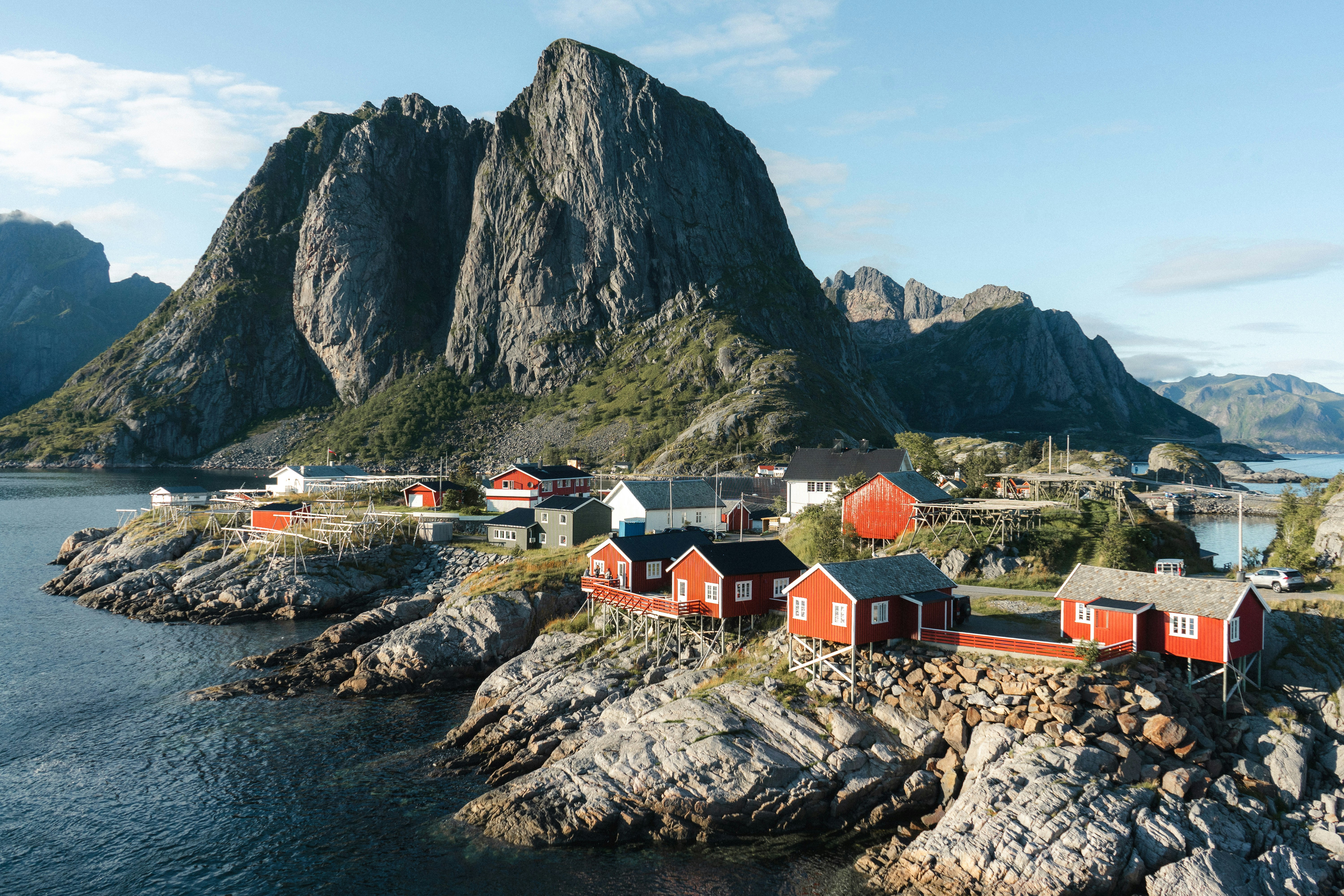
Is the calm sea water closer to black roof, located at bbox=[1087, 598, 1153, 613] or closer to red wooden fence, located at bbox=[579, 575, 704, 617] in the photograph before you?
red wooden fence, located at bbox=[579, 575, 704, 617]

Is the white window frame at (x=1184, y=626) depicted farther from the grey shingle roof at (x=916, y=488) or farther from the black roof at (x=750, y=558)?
the grey shingle roof at (x=916, y=488)

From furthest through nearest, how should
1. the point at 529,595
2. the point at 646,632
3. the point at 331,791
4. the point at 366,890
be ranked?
1. the point at 529,595
2. the point at 646,632
3. the point at 331,791
4. the point at 366,890

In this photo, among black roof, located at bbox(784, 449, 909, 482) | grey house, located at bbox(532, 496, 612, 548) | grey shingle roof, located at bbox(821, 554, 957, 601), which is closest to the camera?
grey shingle roof, located at bbox(821, 554, 957, 601)

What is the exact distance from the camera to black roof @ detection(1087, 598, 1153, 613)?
111 feet

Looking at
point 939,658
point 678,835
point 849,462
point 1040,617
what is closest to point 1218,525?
point 849,462

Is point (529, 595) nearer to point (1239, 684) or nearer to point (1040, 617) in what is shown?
point (1040, 617)

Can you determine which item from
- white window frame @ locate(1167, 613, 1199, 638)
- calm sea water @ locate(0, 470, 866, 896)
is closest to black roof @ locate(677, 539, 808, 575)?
calm sea water @ locate(0, 470, 866, 896)

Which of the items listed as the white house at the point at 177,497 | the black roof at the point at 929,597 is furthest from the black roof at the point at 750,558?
the white house at the point at 177,497

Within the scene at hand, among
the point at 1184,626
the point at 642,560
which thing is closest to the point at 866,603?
the point at 1184,626

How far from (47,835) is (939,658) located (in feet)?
121

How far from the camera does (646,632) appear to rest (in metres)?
46.0

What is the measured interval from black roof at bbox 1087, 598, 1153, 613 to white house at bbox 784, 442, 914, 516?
111 feet

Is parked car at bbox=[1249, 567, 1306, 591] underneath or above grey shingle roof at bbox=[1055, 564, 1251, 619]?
underneath

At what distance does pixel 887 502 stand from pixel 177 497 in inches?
3321
